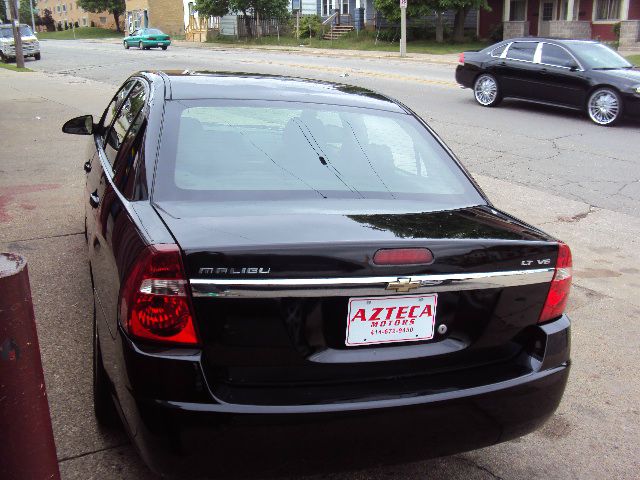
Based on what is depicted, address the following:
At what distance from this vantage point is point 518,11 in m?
39.8

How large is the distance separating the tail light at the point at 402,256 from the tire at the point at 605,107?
1183 cm

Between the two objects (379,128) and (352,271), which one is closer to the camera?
(352,271)

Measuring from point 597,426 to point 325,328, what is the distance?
1.89 meters

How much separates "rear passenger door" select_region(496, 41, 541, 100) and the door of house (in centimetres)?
2534

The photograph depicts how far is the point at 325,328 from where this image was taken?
249 centimetres

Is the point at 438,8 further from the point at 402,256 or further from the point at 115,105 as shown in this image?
the point at 402,256

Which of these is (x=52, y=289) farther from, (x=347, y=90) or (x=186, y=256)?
(x=186, y=256)

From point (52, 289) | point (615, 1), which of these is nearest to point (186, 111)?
point (52, 289)

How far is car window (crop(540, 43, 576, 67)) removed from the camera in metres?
14.0

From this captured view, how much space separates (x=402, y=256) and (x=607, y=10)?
38.4 meters

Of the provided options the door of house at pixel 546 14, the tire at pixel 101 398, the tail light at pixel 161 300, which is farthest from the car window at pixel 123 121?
the door of house at pixel 546 14

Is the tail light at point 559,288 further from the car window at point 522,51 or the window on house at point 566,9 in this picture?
the window on house at point 566,9

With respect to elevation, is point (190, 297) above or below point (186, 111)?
below

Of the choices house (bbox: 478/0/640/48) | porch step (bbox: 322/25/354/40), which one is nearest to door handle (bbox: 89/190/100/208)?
house (bbox: 478/0/640/48)
